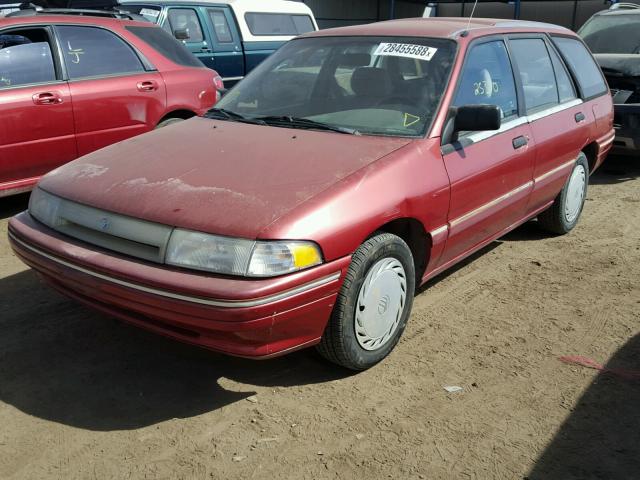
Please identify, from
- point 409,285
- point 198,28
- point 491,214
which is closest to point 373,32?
point 491,214

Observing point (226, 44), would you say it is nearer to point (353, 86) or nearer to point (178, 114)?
point (178, 114)

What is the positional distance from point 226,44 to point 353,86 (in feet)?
24.7

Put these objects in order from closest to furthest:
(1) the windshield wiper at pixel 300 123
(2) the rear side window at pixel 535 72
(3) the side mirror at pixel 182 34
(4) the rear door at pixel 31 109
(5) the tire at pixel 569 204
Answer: (1) the windshield wiper at pixel 300 123 → (2) the rear side window at pixel 535 72 → (4) the rear door at pixel 31 109 → (5) the tire at pixel 569 204 → (3) the side mirror at pixel 182 34

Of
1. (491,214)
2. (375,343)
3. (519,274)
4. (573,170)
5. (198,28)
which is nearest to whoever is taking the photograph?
(375,343)

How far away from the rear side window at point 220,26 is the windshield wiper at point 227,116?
276 inches

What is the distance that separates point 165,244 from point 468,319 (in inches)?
76.9

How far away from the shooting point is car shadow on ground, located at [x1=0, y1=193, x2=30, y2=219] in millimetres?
5667

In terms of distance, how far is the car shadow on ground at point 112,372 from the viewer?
114 inches

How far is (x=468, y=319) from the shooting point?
3.86 m

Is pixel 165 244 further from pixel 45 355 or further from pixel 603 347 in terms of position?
pixel 603 347

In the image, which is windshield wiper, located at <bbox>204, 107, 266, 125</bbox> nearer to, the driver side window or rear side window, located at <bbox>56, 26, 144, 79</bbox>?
the driver side window

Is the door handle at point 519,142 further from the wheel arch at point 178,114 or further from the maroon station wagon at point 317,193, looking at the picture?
the wheel arch at point 178,114

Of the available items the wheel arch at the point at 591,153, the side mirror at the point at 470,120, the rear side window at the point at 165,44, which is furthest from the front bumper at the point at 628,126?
the rear side window at the point at 165,44

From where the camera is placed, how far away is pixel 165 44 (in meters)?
6.56
